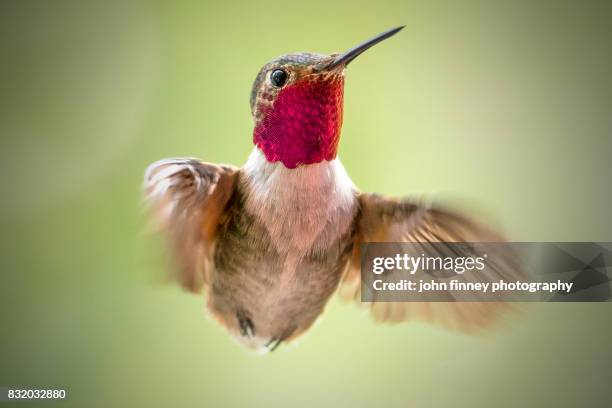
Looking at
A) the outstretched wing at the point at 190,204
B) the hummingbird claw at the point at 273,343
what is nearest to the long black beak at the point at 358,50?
the outstretched wing at the point at 190,204

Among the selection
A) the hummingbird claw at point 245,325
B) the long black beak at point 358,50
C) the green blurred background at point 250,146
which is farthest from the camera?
the green blurred background at point 250,146

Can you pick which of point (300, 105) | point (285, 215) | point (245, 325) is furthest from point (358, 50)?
point (245, 325)

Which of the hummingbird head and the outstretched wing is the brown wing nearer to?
the hummingbird head

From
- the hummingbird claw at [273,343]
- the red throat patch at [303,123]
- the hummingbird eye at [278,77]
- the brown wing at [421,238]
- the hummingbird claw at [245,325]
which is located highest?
the hummingbird eye at [278,77]

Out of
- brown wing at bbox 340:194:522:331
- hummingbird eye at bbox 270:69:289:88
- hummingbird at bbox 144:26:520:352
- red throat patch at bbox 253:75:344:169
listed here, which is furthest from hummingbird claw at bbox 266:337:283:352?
hummingbird eye at bbox 270:69:289:88

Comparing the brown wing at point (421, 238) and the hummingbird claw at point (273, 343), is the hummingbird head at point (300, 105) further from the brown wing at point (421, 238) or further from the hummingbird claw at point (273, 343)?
the hummingbird claw at point (273, 343)

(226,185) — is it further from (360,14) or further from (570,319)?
(570,319)
